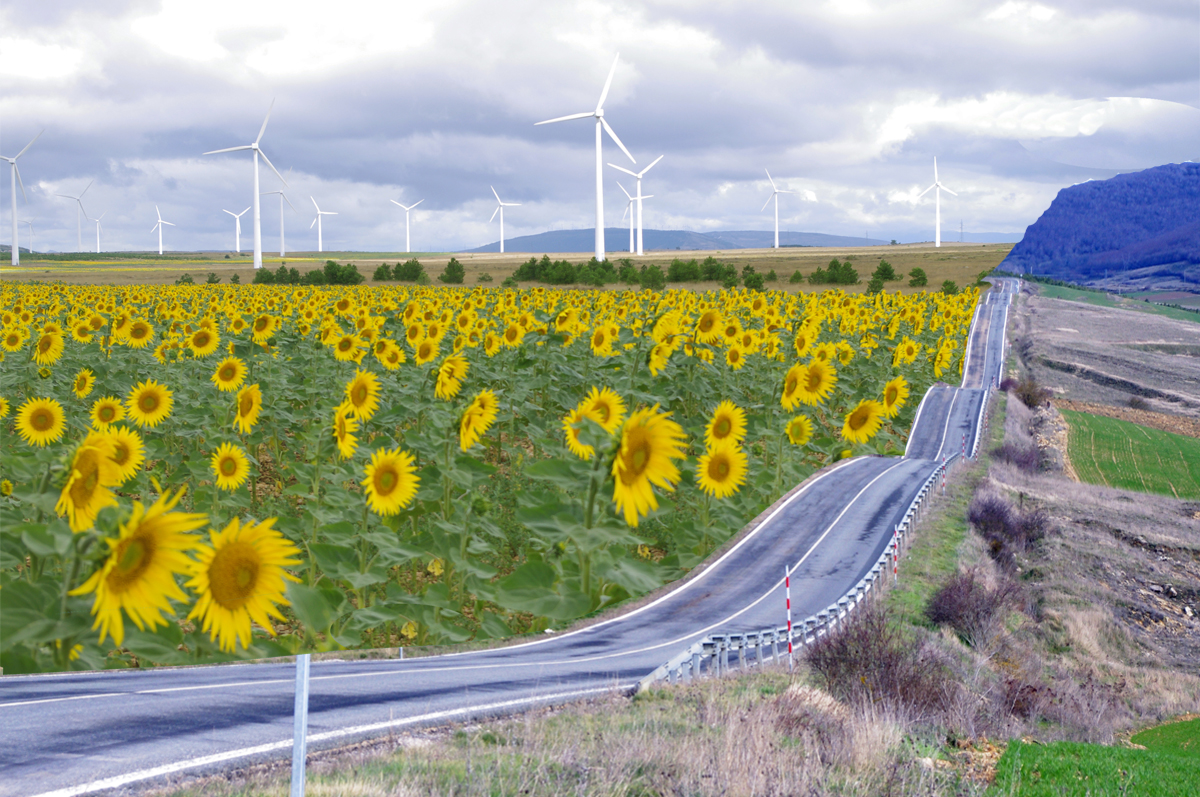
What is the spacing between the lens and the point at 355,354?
1823 cm

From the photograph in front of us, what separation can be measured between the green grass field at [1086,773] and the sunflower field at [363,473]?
14.2ft

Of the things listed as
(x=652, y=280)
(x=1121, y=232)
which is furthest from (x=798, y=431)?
(x=1121, y=232)

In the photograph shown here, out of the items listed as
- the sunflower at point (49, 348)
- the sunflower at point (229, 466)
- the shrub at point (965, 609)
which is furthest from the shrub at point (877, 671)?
the sunflower at point (49, 348)

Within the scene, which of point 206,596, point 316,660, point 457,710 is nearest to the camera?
point 206,596

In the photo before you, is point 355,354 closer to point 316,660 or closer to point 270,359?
point 270,359

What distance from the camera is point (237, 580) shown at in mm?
5559

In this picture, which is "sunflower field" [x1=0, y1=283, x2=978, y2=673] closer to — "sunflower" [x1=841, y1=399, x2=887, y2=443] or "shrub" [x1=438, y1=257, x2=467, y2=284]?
"sunflower" [x1=841, y1=399, x2=887, y2=443]

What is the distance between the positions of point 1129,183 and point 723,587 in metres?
190

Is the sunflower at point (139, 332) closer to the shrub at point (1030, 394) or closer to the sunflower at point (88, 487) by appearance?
A: the sunflower at point (88, 487)

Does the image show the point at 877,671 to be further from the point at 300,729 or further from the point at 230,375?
the point at 230,375

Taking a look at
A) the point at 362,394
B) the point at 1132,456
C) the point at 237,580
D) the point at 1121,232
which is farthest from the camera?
the point at 1121,232

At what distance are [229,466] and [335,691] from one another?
4.89 metres

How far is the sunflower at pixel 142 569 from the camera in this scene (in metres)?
4.92

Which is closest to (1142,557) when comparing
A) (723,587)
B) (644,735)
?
(723,587)
